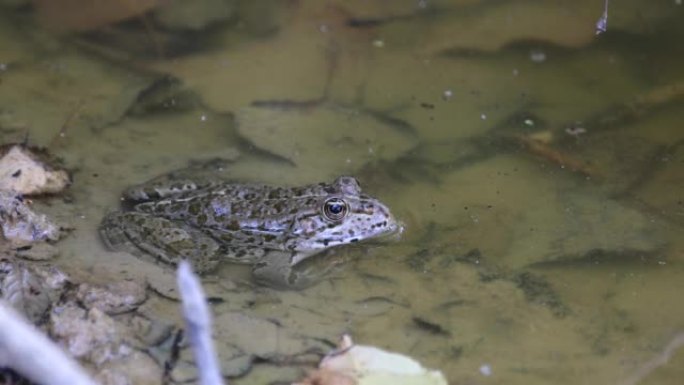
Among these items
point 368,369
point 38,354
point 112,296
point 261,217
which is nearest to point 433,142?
point 261,217

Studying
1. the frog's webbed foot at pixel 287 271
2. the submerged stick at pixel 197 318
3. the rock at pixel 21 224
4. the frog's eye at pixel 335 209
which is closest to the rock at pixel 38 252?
the rock at pixel 21 224

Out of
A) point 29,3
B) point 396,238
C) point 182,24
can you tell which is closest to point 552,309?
point 396,238

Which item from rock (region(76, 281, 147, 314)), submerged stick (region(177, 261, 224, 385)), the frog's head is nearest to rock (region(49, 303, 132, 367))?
rock (region(76, 281, 147, 314))

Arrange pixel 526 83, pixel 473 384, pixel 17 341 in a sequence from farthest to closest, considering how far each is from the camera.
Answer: pixel 526 83, pixel 473 384, pixel 17 341

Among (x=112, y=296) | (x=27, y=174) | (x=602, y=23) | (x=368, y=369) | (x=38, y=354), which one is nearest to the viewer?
(x=38, y=354)

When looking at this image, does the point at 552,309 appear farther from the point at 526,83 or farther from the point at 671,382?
the point at 526,83

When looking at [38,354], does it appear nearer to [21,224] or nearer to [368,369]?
[368,369]

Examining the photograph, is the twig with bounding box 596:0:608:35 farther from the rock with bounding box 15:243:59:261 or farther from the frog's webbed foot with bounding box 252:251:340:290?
the rock with bounding box 15:243:59:261
